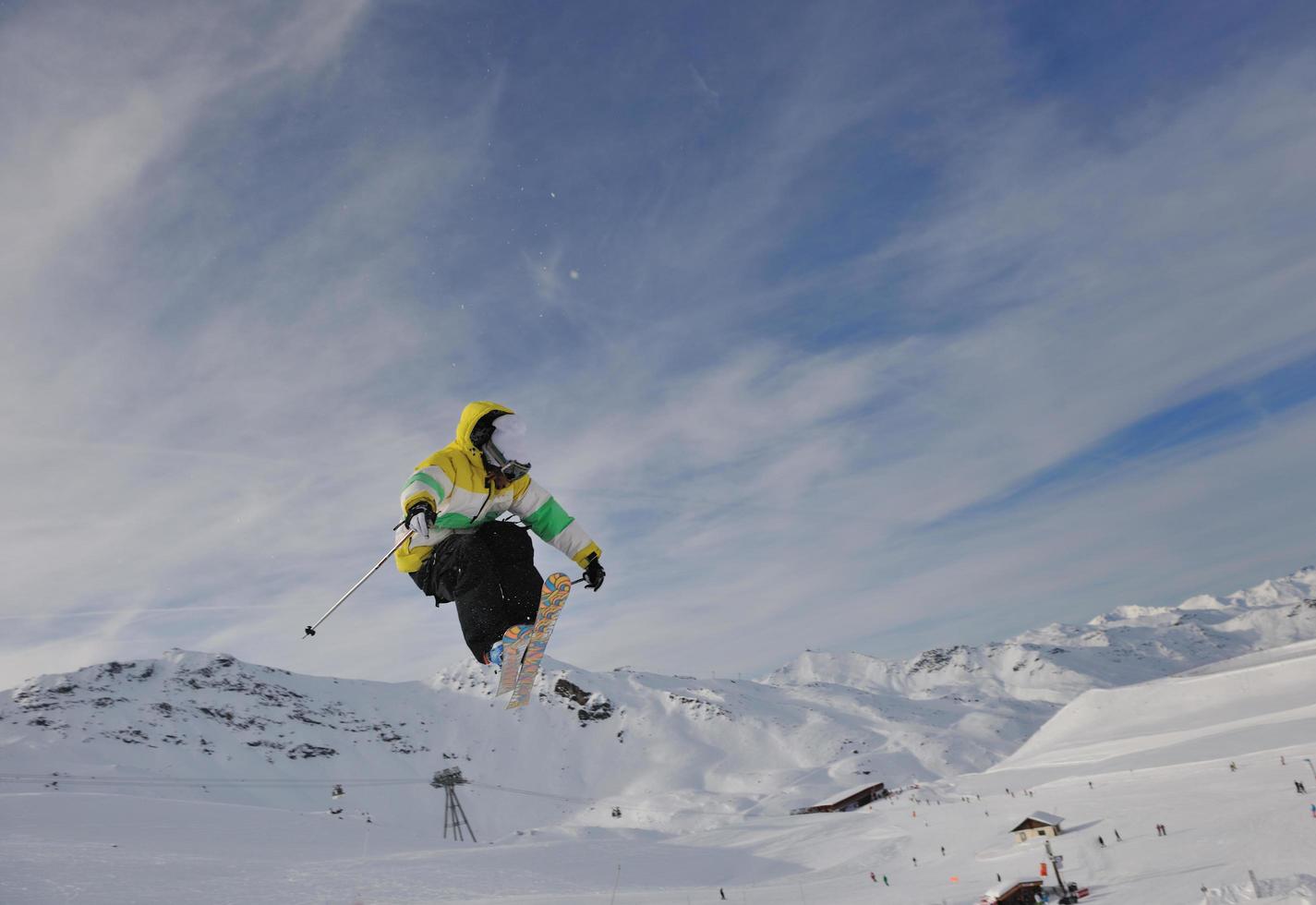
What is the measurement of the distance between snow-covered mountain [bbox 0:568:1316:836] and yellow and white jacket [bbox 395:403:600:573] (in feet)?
281

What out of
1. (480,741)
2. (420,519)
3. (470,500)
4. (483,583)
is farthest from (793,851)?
(480,741)

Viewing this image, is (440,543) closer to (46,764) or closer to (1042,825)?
(1042,825)

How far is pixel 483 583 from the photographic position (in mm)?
6863

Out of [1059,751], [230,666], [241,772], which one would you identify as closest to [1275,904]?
[1059,751]

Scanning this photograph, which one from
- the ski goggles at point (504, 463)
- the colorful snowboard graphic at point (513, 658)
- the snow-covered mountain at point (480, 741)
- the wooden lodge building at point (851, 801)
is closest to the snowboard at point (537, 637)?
the colorful snowboard graphic at point (513, 658)

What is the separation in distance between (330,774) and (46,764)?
35.5m

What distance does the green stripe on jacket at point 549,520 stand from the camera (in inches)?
312

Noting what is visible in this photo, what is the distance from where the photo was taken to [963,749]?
123625 millimetres

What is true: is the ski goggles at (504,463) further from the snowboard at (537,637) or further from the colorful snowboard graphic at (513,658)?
the colorful snowboard graphic at (513,658)

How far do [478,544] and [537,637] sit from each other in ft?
3.71

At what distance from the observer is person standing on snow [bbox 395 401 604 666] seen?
679cm

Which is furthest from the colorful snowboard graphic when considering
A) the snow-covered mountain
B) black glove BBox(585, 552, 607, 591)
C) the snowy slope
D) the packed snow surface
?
the snow-covered mountain

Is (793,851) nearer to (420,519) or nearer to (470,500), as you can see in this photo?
(470,500)

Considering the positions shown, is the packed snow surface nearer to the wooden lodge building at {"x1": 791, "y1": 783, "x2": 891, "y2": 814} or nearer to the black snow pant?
the wooden lodge building at {"x1": 791, "y1": 783, "x2": 891, "y2": 814}
